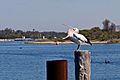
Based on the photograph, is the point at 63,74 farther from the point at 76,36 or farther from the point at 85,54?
the point at 76,36

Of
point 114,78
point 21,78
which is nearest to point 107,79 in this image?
point 114,78

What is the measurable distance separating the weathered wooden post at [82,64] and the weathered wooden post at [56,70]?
83 centimetres

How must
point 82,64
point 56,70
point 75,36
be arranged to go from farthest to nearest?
1. point 75,36
2. point 82,64
3. point 56,70

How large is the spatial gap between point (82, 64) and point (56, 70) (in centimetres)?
103

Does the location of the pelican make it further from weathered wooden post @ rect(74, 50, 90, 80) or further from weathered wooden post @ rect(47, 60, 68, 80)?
weathered wooden post @ rect(47, 60, 68, 80)

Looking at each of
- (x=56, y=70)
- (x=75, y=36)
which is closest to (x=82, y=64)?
(x=56, y=70)

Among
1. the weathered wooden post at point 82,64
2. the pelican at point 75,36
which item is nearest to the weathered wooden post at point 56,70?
the weathered wooden post at point 82,64

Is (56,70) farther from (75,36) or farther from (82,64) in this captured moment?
(75,36)

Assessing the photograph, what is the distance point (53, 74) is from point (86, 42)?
9.06 feet

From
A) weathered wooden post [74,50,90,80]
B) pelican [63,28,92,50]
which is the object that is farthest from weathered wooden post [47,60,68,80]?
pelican [63,28,92,50]

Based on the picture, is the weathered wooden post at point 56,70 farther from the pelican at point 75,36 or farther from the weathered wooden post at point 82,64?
the pelican at point 75,36

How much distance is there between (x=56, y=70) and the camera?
10.7m

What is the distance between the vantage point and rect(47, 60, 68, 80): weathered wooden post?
10727mm

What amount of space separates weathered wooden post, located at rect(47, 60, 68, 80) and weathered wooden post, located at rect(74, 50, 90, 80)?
830mm
